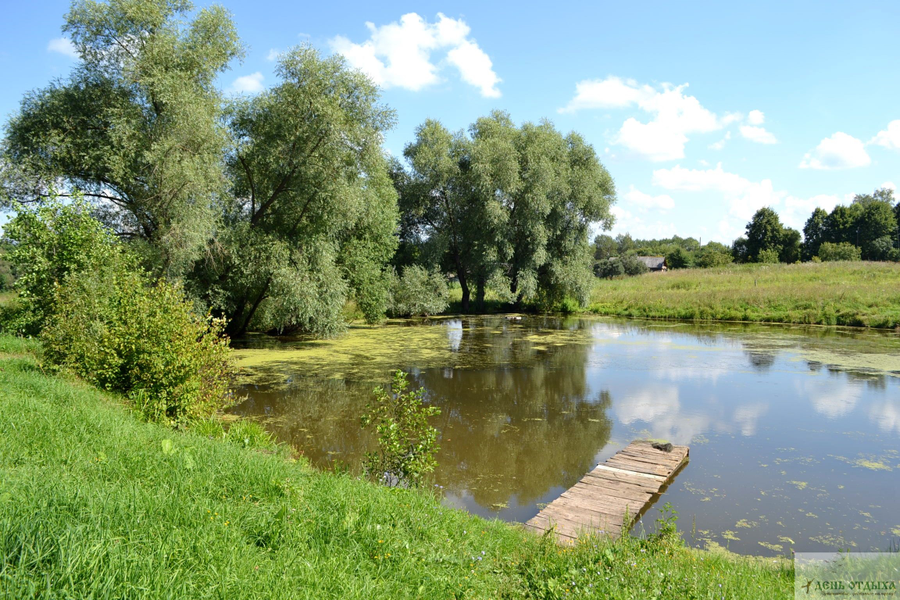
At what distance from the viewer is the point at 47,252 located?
29.1 feet

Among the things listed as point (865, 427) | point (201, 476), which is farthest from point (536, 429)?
point (201, 476)

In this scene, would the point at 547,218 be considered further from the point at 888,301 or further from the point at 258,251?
the point at 258,251

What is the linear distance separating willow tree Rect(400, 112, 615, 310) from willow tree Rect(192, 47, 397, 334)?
10.6 meters

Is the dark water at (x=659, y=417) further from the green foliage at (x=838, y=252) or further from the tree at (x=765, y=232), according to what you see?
the tree at (x=765, y=232)

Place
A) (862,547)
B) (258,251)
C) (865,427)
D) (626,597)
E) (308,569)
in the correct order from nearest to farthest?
(308,569) → (626,597) → (862,547) → (865,427) → (258,251)

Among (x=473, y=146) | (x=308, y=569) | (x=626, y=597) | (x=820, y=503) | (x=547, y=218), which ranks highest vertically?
(x=473, y=146)

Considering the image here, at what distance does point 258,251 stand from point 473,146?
48.7 ft

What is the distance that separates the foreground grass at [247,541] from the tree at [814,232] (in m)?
59.5

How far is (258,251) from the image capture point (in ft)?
51.1

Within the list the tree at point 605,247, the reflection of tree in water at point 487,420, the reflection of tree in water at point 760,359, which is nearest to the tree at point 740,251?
the tree at point 605,247

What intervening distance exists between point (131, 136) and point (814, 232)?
63370mm

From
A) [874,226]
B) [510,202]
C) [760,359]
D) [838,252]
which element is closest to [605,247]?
[874,226]

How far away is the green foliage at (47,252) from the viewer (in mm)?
8695

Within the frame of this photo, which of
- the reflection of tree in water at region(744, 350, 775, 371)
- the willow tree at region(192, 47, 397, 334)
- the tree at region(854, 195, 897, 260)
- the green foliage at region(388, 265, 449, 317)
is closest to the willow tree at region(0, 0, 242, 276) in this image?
the willow tree at region(192, 47, 397, 334)
